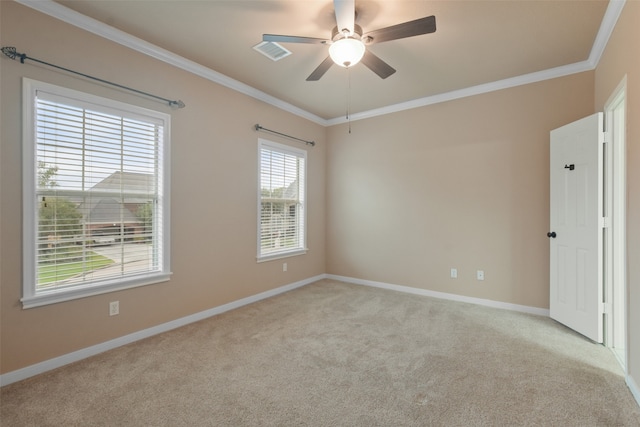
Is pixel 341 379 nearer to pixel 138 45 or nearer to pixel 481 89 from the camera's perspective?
pixel 138 45

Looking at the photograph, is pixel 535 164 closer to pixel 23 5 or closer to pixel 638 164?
pixel 638 164

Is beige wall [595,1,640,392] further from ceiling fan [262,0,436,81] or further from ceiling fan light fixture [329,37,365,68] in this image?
ceiling fan light fixture [329,37,365,68]

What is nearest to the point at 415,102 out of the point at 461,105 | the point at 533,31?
the point at 461,105

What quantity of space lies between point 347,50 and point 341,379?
2.45 metres

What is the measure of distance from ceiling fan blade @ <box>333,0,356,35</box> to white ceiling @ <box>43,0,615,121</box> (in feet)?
0.85

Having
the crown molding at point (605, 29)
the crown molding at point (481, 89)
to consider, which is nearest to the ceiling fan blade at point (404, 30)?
the crown molding at point (605, 29)

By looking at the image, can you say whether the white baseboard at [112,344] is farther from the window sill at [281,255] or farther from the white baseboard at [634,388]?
the white baseboard at [634,388]

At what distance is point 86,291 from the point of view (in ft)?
8.22

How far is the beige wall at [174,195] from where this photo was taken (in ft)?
7.05

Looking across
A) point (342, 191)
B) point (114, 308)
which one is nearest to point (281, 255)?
point (342, 191)

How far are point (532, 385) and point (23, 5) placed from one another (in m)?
4.65

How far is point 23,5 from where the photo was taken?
2.18 m

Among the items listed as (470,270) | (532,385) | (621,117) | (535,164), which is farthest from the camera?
(470,270)

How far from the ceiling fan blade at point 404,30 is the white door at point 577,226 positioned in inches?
76.6
